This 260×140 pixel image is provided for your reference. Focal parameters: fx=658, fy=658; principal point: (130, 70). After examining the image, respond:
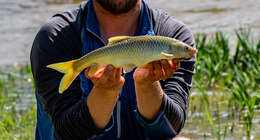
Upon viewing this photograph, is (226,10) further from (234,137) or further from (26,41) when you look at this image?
(234,137)

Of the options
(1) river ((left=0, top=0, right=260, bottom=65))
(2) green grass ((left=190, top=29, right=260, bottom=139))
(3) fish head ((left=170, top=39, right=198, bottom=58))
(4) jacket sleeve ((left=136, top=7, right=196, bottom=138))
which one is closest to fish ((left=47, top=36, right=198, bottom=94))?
(3) fish head ((left=170, top=39, right=198, bottom=58))

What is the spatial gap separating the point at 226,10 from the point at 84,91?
8700mm

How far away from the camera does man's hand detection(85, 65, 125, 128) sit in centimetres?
336

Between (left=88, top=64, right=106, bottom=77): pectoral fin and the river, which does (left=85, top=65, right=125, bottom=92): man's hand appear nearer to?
(left=88, top=64, right=106, bottom=77): pectoral fin

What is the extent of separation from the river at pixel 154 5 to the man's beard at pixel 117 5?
19.9 ft

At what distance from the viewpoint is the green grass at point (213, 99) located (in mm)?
→ 5637

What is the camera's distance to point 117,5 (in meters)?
3.87

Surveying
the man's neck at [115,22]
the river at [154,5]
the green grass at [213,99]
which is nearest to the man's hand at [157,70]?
the man's neck at [115,22]

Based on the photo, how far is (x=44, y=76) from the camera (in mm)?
3965

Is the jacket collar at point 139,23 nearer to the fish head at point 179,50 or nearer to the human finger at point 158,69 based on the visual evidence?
the human finger at point 158,69

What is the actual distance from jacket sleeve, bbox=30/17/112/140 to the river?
19.4 feet

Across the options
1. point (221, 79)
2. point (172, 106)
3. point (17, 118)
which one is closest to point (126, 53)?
point (172, 106)

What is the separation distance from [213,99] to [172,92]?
2.81 m

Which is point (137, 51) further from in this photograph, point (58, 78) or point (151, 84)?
point (58, 78)
